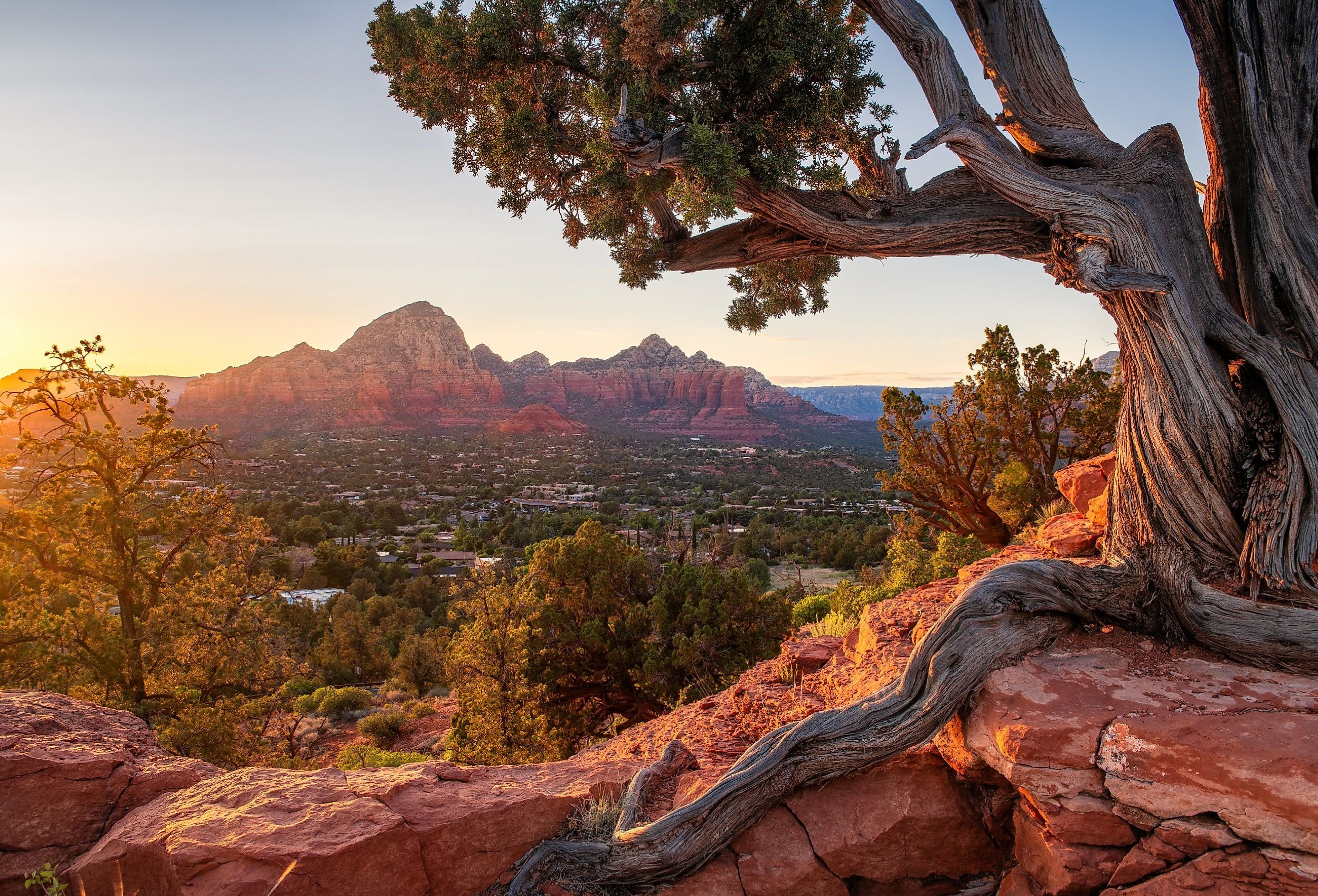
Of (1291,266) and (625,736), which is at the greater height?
(1291,266)

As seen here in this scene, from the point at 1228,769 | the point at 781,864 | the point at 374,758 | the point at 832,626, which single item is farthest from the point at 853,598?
the point at 374,758

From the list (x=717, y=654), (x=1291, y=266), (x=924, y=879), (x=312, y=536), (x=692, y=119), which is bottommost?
(x=312, y=536)

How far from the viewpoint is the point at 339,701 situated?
17484 mm

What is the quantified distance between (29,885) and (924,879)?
4306 millimetres

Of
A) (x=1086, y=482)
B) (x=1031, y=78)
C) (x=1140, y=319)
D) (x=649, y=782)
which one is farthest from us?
(x=1086, y=482)

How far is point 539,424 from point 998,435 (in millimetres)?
104223

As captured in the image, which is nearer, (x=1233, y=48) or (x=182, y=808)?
(x=182, y=808)

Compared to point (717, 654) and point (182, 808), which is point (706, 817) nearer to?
point (182, 808)

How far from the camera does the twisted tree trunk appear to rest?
365cm

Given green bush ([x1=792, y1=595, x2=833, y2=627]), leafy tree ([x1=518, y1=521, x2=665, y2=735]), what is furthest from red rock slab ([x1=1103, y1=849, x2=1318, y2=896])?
green bush ([x1=792, y1=595, x2=833, y2=627])

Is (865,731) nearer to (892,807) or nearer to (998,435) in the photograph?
(892,807)

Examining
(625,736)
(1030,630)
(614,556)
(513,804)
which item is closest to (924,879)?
(1030,630)

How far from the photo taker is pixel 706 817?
3420mm

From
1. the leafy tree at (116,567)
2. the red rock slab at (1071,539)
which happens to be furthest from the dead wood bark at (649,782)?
the leafy tree at (116,567)
